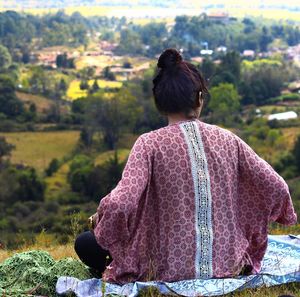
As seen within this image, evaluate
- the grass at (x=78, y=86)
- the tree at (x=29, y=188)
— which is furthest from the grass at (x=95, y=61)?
the tree at (x=29, y=188)

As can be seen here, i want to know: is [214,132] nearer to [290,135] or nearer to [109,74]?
[290,135]

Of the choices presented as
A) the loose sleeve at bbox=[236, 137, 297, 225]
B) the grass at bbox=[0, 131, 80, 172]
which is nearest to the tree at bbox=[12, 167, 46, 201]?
the grass at bbox=[0, 131, 80, 172]

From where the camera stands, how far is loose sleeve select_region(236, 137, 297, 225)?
115 inches

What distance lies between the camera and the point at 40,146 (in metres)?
37.6

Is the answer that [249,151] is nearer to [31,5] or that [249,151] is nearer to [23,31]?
[23,31]

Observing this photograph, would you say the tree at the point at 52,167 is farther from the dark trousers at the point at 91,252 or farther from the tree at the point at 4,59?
the dark trousers at the point at 91,252

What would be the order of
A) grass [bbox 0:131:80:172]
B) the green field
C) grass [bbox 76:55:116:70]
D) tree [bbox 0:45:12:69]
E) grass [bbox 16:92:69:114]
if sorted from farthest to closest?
the green field, grass [bbox 76:55:116:70], tree [bbox 0:45:12:69], grass [bbox 16:92:69:114], grass [bbox 0:131:80:172]

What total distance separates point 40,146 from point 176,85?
35.4m

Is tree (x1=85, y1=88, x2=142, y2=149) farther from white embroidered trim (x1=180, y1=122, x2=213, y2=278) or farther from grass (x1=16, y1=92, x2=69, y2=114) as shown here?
white embroidered trim (x1=180, y1=122, x2=213, y2=278)

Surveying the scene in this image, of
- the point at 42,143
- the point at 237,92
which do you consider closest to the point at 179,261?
the point at 42,143

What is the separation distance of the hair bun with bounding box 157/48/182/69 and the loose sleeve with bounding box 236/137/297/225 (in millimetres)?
424

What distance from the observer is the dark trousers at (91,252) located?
3064 millimetres

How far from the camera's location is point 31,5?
122688 millimetres

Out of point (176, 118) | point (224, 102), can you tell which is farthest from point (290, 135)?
point (176, 118)
